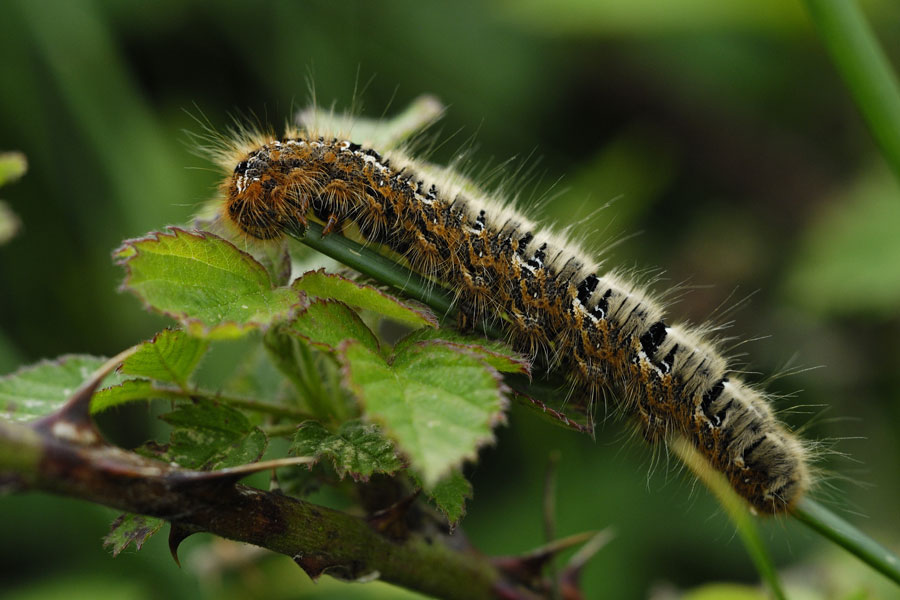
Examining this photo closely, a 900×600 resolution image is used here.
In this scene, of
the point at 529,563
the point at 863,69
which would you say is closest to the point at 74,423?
the point at 529,563

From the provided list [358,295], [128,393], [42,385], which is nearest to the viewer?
[358,295]

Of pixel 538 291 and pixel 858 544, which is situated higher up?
pixel 858 544

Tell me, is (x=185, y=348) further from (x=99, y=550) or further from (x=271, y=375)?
(x=99, y=550)

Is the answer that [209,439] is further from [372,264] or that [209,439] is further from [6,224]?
[6,224]

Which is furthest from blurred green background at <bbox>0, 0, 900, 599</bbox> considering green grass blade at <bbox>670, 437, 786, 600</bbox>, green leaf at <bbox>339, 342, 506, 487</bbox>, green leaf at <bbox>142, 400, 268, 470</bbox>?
green leaf at <bbox>339, 342, 506, 487</bbox>

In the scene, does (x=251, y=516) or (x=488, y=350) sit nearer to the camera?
(x=251, y=516)

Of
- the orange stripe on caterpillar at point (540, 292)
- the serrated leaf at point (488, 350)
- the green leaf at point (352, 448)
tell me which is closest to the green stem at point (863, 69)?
the orange stripe on caterpillar at point (540, 292)

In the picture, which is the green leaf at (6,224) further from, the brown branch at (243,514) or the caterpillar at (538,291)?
the brown branch at (243,514)
